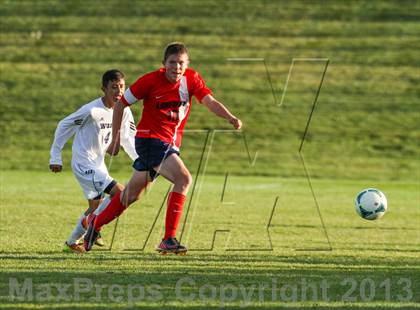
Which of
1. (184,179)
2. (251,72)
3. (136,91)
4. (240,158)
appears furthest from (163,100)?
(251,72)

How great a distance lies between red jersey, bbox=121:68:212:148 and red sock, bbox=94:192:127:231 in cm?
71

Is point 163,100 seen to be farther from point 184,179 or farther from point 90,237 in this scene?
point 90,237

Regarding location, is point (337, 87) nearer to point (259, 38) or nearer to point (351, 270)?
point (259, 38)

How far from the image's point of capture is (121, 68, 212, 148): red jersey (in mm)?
9156

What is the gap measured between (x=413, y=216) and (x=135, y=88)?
789cm

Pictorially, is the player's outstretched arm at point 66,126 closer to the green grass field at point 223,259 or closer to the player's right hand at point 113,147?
the player's right hand at point 113,147

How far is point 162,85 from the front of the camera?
9195 mm

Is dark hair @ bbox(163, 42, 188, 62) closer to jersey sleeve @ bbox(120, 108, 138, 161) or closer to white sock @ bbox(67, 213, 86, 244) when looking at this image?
jersey sleeve @ bbox(120, 108, 138, 161)

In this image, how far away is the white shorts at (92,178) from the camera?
1004cm

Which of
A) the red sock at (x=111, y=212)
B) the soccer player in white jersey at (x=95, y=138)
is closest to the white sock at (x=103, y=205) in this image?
the soccer player in white jersey at (x=95, y=138)

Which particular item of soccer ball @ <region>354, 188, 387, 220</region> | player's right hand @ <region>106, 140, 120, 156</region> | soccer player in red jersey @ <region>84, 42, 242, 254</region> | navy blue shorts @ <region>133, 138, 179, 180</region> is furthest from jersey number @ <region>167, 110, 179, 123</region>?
soccer ball @ <region>354, 188, 387, 220</region>

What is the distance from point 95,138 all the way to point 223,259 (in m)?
2.09

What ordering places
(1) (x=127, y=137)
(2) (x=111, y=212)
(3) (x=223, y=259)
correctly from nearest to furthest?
(3) (x=223, y=259) → (2) (x=111, y=212) → (1) (x=127, y=137)

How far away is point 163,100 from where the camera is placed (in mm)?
9219
